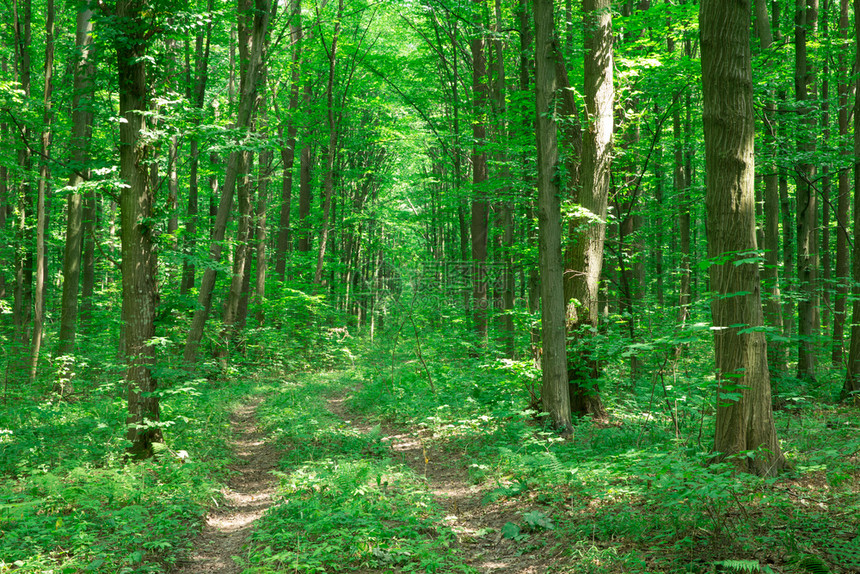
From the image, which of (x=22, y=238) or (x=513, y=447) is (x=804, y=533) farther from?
(x=22, y=238)

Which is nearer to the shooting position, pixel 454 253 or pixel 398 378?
pixel 398 378

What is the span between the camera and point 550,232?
23.1 feet

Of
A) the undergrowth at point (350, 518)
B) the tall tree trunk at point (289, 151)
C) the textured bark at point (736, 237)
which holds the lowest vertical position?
the undergrowth at point (350, 518)

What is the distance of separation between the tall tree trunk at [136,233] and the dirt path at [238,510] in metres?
1.44

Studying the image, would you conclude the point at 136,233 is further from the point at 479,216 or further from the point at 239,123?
the point at 479,216

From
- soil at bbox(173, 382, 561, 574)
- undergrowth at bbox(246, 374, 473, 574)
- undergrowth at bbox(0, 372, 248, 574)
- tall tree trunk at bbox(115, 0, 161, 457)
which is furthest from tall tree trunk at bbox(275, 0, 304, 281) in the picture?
undergrowth at bbox(246, 374, 473, 574)

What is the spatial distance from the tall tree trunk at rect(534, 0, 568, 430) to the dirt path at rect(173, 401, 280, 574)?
13.2 ft

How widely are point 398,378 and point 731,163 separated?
379 inches

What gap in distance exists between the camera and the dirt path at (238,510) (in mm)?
4395

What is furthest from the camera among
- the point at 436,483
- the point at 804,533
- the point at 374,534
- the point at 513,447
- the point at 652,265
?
the point at 652,265

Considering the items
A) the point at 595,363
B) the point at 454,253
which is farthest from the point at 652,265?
the point at 595,363

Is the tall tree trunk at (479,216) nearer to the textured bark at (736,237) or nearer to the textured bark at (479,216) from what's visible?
the textured bark at (479,216)

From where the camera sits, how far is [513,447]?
22.6 ft

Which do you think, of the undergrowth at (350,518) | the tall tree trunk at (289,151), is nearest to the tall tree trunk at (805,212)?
the undergrowth at (350,518)
